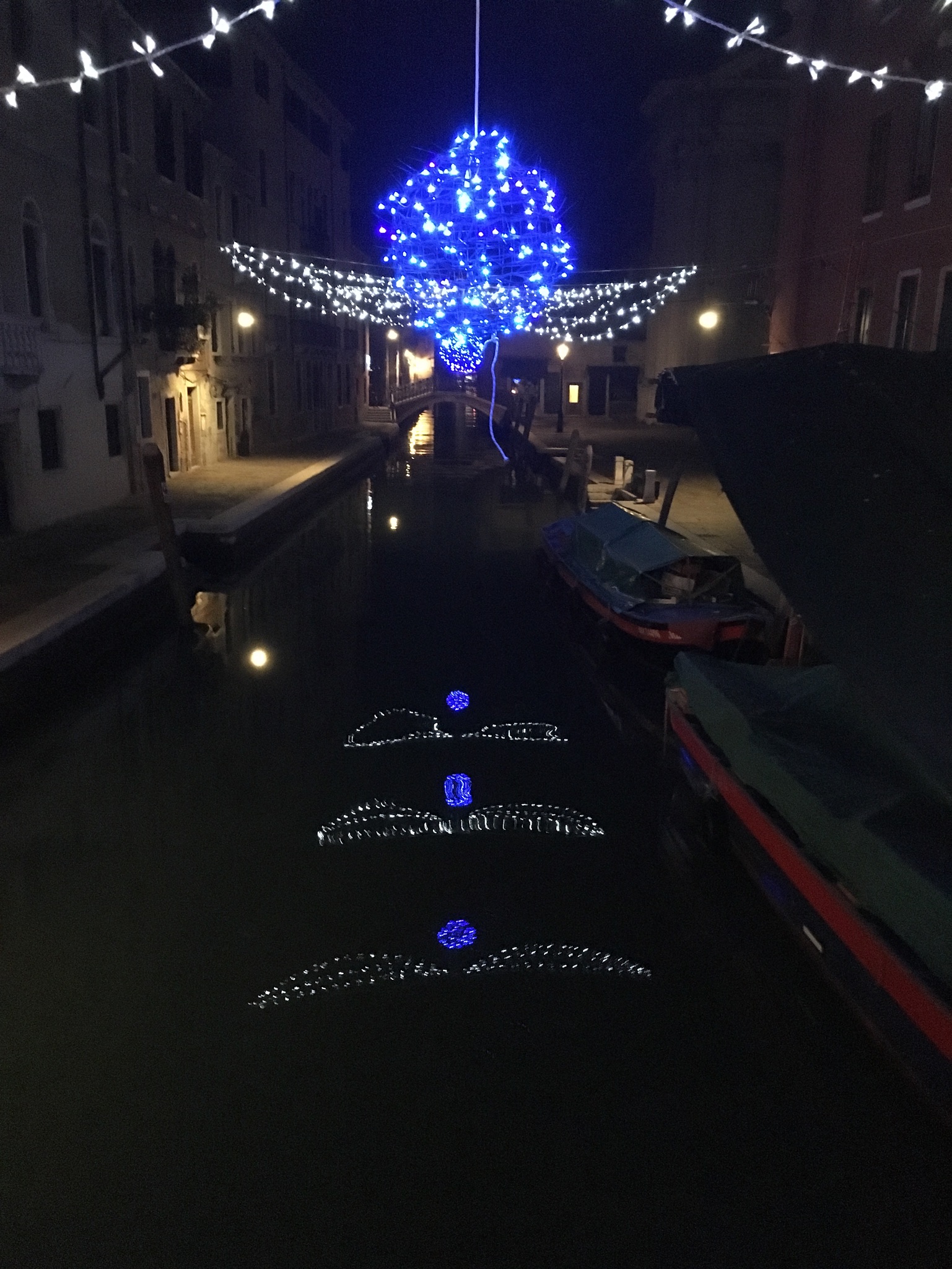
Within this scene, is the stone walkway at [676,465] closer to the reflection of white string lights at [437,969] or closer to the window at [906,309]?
the reflection of white string lights at [437,969]

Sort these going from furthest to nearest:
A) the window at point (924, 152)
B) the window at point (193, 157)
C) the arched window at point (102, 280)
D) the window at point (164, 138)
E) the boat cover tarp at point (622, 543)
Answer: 1. the window at point (193, 157)
2. the window at point (164, 138)
3. the arched window at point (102, 280)
4. the window at point (924, 152)
5. the boat cover tarp at point (622, 543)

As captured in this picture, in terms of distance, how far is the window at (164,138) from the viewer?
2120 centimetres

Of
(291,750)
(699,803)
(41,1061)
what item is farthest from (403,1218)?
(291,750)

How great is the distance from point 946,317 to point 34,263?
15.2 meters

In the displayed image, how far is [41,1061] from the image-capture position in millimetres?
5309

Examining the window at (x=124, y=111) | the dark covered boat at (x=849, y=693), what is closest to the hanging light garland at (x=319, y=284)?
the window at (x=124, y=111)

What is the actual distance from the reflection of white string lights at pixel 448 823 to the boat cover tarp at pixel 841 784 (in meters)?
1.51

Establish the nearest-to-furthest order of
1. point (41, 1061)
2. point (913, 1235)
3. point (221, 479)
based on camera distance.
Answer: point (913, 1235), point (41, 1061), point (221, 479)

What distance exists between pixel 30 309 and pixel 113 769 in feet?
33.3

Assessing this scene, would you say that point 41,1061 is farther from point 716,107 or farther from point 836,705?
point 716,107

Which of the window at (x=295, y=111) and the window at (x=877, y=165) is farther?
the window at (x=295, y=111)

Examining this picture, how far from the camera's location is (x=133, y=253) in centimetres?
1989

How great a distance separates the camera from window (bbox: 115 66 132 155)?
18797 millimetres

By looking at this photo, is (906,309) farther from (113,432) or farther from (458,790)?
(113,432)
